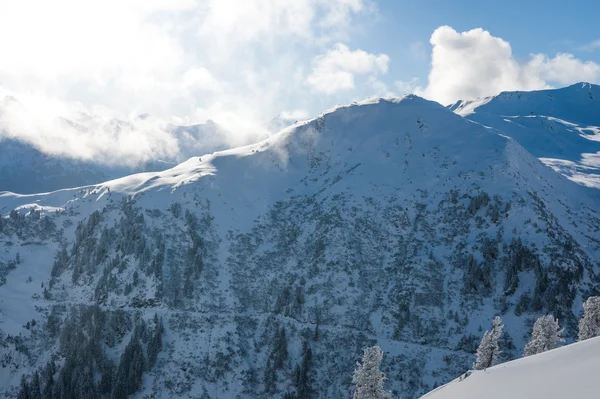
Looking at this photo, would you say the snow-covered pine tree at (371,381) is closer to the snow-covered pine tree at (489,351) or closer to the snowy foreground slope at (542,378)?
the snowy foreground slope at (542,378)

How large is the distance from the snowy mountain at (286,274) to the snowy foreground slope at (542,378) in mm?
50930

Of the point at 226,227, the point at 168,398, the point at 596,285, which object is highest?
the point at 226,227

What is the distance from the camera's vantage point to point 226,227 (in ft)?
337

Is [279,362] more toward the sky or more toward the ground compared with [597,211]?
more toward the ground

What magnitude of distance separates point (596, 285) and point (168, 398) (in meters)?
81.2

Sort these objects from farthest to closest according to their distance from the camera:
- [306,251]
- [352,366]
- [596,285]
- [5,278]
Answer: [306,251] → [5,278] → [596,285] → [352,366]

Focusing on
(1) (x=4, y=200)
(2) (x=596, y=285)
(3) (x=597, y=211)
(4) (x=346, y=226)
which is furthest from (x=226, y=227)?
(3) (x=597, y=211)

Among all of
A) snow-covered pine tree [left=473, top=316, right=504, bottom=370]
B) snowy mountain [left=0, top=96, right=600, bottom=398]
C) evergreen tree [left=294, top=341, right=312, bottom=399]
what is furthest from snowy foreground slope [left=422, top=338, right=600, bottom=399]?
snowy mountain [left=0, top=96, right=600, bottom=398]

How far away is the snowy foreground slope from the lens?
15912 mm

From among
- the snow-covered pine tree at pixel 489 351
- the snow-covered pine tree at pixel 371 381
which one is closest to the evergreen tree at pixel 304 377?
the snow-covered pine tree at pixel 489 351

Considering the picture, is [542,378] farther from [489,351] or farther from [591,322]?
[591,322]

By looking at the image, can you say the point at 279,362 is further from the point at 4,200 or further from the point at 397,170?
the point at 4,200

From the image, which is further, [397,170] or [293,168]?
[293,168]

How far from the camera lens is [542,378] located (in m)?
18.6
